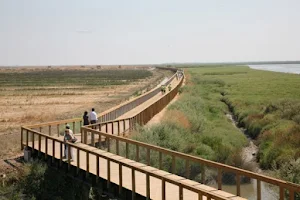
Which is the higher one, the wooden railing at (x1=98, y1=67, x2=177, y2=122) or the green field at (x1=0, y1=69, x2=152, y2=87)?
the green field at (x1=0, y1=69, x2=152, y2=87)

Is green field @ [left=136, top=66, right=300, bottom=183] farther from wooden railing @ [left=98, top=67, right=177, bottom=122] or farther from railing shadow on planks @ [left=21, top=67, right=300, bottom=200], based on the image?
wooden railing @ [left=98, top=67, right=177, bottom=122]

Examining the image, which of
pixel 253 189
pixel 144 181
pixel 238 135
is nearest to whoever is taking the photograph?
pixel 144 181

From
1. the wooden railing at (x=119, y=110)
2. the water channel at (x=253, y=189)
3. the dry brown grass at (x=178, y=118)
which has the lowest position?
the water channel at (x=253, y=189)

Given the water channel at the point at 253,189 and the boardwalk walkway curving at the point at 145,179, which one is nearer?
the boardwalk walkway curving at the point at 145,179

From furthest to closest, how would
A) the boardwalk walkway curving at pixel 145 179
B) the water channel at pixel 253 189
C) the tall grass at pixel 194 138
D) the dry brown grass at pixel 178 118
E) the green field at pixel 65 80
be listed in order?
the green field at pixel 65 80
the dry brown grass at pixel 178 118
the tall grass at pixel 194 138
the water channel at pixel 253 189
the boardwalk walkway curving at pixel 145 179

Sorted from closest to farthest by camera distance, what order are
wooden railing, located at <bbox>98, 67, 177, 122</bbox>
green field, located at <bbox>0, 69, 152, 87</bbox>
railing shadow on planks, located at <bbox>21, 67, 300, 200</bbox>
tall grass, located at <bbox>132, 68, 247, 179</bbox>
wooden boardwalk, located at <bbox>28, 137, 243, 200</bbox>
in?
railing shadow on planks, located at <bbox>21, 67, 300, 200</bbox>
wooden boardwalk, located at <bbox>28, 137, 243, 200</bbox>
tall grass, located at <bbox>132, 68, 247, 179</bbox>
wooden railing, located at <bbox>98, 67, 177, 122</bbox>
green field, located at <bbox>0, 69, 152, 87</bbox>

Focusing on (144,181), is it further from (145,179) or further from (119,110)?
(119,110)

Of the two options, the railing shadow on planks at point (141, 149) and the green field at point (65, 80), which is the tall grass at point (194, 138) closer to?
the railing shadow on planks at point (141, 149)

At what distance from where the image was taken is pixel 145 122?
86.9 ft

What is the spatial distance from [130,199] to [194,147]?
9.98m

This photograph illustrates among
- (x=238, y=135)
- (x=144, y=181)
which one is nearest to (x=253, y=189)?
(x=144, y=181)

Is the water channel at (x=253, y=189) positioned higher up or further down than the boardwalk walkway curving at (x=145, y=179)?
further down

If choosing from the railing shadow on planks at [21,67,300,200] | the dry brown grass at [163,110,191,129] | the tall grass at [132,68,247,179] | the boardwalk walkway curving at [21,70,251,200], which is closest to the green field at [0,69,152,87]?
the railing shadow on planks at [21,67,300,200]

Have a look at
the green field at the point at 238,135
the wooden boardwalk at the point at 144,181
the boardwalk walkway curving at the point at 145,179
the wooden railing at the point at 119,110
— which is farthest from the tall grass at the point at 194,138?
the boardwalk walkway curving at the point at 145,179
